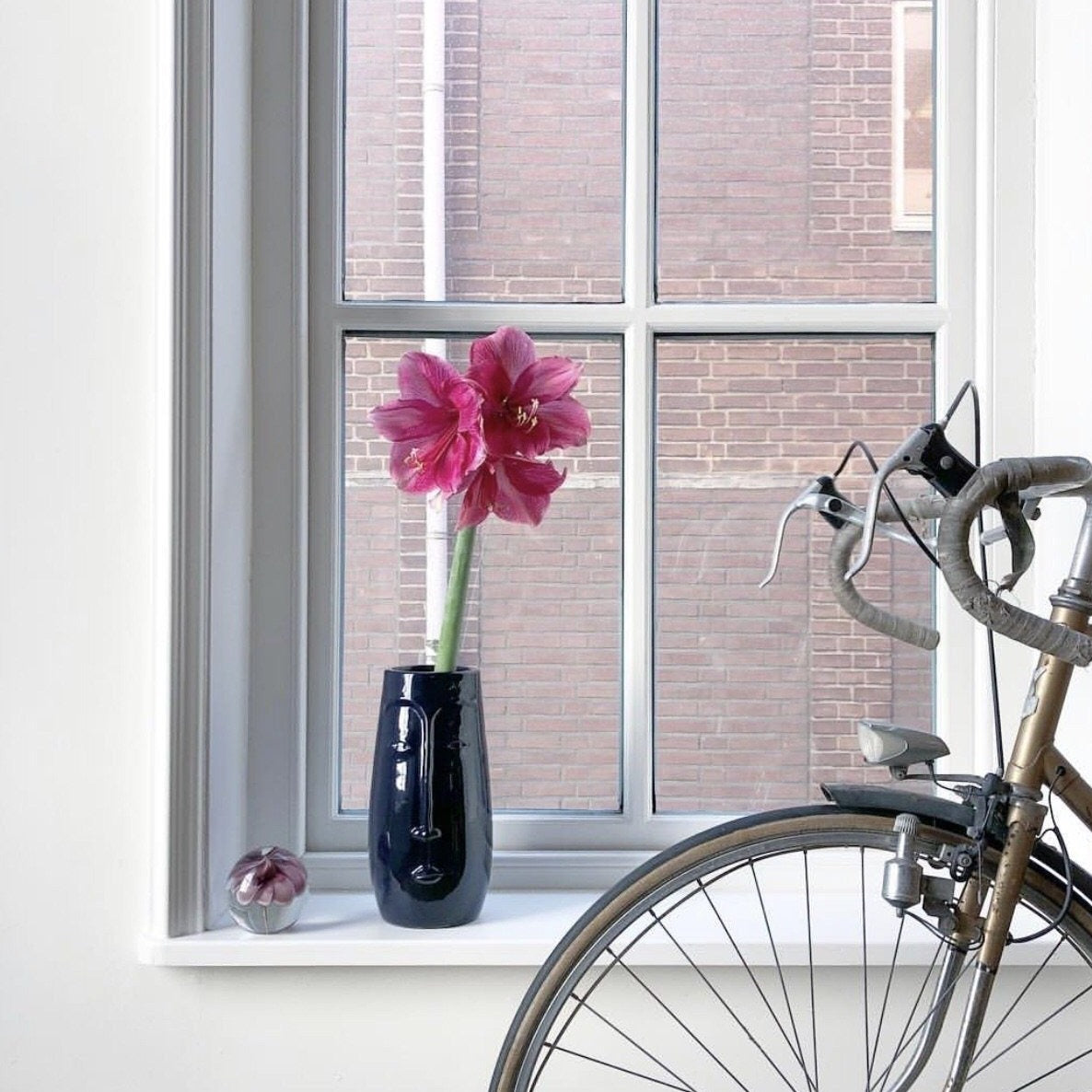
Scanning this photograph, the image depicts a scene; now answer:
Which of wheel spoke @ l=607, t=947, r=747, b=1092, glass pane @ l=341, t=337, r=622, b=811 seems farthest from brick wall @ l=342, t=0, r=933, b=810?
wheel spoke @ l=607, t=947, r=747, b=1092

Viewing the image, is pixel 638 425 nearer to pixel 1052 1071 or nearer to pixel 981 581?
pixel 981 581

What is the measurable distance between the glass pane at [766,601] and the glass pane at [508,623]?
0.07 metres

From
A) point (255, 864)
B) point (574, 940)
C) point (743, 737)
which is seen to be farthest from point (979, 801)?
point (255, 864)

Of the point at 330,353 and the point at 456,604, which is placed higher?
the point at 330,353

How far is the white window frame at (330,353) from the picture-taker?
1283mm

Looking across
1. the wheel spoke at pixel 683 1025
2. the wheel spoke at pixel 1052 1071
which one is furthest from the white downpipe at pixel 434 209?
the wheel spoke at pixel 1052 1071

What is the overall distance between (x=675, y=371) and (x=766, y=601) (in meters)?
0.28

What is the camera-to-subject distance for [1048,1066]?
1.20 meters

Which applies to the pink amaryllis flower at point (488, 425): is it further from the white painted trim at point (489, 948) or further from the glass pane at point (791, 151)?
the white painted trim at point (489, 948)

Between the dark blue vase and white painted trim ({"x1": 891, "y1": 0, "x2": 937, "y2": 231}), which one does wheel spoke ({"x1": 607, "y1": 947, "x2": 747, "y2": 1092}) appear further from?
white painted trim ({"x1": 891, "y1": 0, "x2": 937, "y2": 231})

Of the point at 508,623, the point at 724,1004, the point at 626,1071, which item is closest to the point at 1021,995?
the point at 724,1004

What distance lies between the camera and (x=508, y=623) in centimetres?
137

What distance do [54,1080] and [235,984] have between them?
216 mm

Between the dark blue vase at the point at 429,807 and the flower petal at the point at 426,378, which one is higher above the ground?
the flower petal at the point at 426,378
